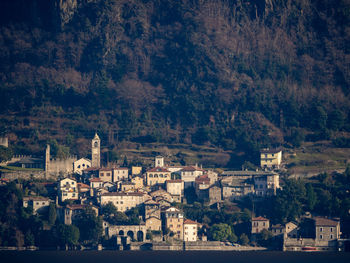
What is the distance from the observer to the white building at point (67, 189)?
446ft

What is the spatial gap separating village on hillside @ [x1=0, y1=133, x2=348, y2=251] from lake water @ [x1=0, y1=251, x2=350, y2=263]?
9.82ft

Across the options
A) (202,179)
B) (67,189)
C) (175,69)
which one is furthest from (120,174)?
→ (175,69)

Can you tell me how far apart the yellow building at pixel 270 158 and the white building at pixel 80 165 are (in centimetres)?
2207

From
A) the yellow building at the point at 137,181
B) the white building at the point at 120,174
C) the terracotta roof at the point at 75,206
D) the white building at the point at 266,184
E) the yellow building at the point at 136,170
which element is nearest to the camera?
the terracotta roof at the point at 75,206

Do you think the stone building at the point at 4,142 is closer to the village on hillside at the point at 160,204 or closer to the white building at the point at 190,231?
the village on hillside at the point at 160,204

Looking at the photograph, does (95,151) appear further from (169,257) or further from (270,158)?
(169,257)

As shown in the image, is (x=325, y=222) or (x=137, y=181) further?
(x=137, y=181)

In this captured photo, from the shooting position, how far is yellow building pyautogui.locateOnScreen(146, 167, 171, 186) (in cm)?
14400

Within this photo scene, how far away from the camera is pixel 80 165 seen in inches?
5969

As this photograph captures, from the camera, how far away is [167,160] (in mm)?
156250

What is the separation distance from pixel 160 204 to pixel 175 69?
2172 inches

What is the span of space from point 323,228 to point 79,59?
71.6m

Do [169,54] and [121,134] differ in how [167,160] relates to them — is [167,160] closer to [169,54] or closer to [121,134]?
[121,134]

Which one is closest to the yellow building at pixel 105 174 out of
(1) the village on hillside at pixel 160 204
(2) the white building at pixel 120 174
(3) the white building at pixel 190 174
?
(1) the village on hillside at pixel 160 204
